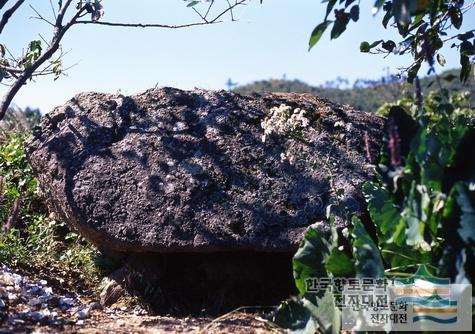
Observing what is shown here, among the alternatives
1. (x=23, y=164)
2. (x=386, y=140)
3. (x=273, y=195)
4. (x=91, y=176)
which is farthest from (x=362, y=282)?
(x=23, y=164)

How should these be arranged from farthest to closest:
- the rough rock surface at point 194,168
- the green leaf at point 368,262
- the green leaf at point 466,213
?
1. the rough rock surface at point 194,168
2. the green leaf at point 368,262
3. the green leaf at point 466,213

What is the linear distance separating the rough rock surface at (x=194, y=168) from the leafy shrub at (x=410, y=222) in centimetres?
54

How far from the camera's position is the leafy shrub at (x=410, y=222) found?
7.06 ft

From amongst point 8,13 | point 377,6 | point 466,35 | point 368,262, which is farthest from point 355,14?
point 8,13

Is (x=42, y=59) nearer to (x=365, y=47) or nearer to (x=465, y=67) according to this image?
(x=365, y=47)

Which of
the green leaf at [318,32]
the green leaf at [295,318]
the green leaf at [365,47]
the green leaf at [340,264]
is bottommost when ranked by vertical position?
the green leaf at [295,318]

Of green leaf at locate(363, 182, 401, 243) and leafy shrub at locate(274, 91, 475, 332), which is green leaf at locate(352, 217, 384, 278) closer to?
leafy shrub at locate(274, 91, 475, 332)

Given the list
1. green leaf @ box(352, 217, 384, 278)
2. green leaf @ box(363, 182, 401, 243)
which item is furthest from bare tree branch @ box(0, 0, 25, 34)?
green leaf @ box(352, 217, 384, 278)

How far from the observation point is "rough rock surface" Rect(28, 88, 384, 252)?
3242mm

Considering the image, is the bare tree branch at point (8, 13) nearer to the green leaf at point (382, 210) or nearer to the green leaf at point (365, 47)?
the green leaf at point (365, 47)

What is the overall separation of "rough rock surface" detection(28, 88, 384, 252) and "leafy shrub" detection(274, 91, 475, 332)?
0.54m

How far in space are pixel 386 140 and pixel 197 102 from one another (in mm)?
1629

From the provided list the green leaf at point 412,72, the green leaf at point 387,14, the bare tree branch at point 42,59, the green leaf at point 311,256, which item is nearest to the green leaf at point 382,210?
the green leaf at point 311,256

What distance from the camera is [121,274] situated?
3.69 metres
